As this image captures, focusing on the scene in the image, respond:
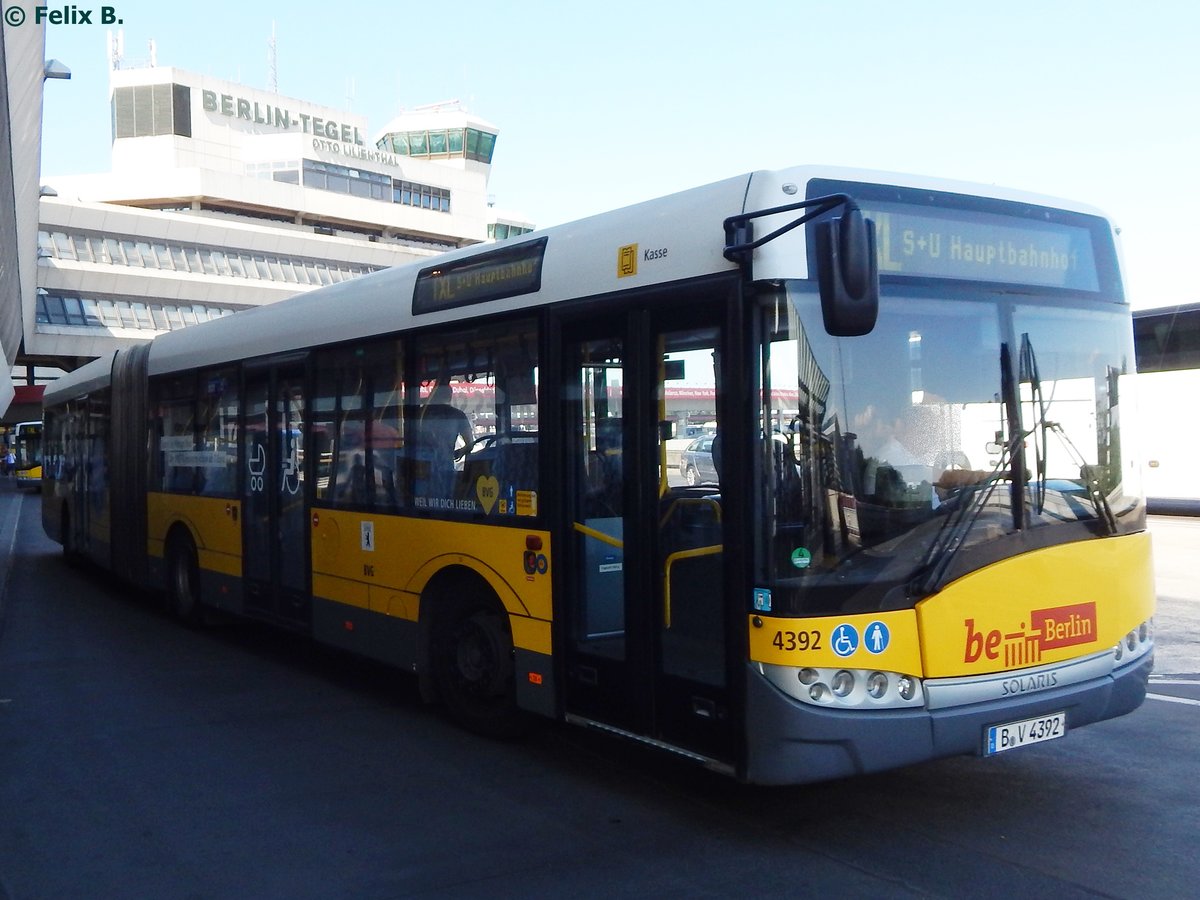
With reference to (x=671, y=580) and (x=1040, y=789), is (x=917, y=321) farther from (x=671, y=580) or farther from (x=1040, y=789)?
(x=1040, y=789)

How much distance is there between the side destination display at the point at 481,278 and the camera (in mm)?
6820

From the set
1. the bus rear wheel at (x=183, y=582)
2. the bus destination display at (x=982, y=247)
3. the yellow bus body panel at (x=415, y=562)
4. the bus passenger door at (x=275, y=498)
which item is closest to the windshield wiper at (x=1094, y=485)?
the bus destination display at (x=982, y=247)

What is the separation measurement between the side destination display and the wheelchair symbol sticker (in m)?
2.74

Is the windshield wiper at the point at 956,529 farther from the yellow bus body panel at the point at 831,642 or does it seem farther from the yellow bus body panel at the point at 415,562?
the yellow bus body panel at the point at 415,562

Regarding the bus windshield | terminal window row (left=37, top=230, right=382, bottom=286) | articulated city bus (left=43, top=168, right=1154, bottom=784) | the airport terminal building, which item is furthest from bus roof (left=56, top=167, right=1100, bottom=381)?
the airport terminal building

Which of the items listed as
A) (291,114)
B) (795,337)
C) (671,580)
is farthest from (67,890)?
(291,114)

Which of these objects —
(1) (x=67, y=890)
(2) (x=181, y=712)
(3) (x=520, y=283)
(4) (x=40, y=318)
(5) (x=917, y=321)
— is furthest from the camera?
(4) (x=40, y=318)

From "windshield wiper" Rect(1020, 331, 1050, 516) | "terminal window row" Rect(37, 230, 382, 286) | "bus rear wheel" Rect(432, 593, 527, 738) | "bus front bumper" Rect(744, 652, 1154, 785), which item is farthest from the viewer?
"terminal window row" Rect(37, 230, 382, 286)

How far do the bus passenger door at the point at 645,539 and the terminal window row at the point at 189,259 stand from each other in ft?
199

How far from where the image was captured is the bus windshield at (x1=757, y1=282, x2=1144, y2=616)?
198 inches

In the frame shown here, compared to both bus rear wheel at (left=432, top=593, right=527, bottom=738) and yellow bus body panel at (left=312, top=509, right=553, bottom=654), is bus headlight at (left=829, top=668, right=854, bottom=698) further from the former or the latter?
bus rear wheel at (left=432, top=593, right=527, bottom=738)

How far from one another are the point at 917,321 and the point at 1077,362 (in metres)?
1.00

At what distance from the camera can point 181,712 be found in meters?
8.20

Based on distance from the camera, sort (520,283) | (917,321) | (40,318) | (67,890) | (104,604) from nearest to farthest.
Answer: (67,890)
(917,321)
(520,283)
(104,604)
(40,318)
